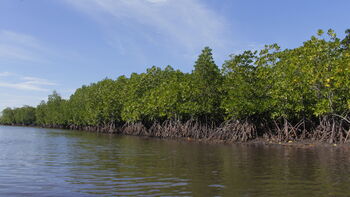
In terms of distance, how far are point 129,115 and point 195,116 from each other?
12090mm

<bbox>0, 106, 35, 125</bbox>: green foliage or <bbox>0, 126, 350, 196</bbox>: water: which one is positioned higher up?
<bbox>0, 106, 35, 125</bbox>: green foliage

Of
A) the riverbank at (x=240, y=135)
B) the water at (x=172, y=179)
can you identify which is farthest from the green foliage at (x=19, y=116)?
the water at (x=172, y=179)

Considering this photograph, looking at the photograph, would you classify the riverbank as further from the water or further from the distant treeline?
the water

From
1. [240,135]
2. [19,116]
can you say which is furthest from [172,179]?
[19,116]

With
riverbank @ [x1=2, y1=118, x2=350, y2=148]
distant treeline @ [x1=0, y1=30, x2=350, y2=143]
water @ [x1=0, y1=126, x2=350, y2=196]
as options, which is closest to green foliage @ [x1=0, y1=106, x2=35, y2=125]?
distant treeline @ [x1=0, y1=30, x2=350, y2=143]

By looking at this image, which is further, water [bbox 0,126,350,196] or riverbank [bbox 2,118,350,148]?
riverbank [bbox 2,118,350,148]

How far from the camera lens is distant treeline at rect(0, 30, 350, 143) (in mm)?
22734

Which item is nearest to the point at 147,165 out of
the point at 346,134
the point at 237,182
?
the point at 237,182

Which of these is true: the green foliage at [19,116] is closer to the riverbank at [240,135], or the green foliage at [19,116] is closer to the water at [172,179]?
the riverbank at [240,135]

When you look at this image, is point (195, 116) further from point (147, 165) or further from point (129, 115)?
point (147, 165)

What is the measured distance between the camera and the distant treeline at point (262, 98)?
22734 millimetres

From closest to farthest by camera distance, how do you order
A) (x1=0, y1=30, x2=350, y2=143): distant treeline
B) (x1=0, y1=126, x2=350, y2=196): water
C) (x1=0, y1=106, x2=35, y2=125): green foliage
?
(x1=0, y1=126, x2=350, y2=196): water
(x1=0, y1=30, x2=350, y2=143): distant treeline
(x1=0, y1=106, x2=35, y2=125): green foliage

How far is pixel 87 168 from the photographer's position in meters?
11.5

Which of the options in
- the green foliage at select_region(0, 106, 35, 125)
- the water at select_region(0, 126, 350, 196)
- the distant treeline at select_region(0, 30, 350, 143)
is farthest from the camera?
the green foliage at select_region(0, 106, 35, 125)
